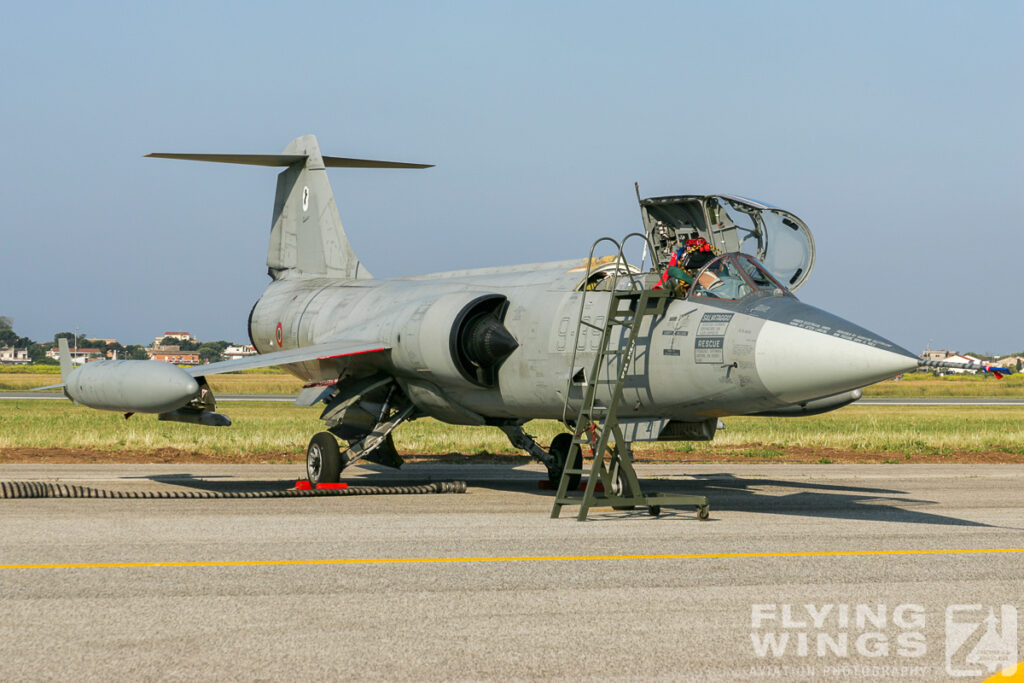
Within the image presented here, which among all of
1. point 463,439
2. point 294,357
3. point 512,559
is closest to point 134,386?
point 294,357

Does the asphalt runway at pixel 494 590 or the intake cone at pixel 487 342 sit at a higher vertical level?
the intake cone at pixel 487 342

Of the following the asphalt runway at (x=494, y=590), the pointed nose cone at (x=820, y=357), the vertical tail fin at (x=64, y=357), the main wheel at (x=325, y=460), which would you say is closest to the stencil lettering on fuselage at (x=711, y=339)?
the pointed nose cone at (x=820, y=357)

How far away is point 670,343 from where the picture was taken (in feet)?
41.1

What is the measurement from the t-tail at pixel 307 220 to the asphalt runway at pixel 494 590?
327 inches

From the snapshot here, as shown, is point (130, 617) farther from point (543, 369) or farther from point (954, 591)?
point (543, 369)

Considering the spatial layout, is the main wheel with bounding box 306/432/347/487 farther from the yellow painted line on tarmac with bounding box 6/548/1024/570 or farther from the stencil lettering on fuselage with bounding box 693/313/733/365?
the yellow painted line on tarmac with bounding box 6/548/1024/570

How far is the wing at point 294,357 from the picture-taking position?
15.4m

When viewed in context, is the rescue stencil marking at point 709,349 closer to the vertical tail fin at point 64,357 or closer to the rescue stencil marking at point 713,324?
Result: the rescue stencil marking at point 713,324

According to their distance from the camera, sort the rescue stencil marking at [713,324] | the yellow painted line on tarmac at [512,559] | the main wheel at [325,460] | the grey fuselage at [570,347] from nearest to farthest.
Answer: the yellow painted line on tarmac at [512,559], the grey fuselage at [570,347], the rescue stencil marking at [713,324], the main wheel at [325,460]

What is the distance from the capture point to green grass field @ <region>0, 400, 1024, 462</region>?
25.2 meters

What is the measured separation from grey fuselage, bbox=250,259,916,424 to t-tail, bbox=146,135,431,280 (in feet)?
4.86

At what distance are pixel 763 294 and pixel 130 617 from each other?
25.7 feet

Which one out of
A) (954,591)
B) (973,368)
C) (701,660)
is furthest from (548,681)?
(973,368)

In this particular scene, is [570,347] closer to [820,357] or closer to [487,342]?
[487,342]
